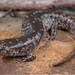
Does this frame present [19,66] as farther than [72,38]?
No

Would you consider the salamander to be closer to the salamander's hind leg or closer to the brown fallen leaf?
the salamander's hind leg

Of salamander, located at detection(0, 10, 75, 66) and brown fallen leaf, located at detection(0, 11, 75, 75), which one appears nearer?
brown fallen leaf, located at detection(0, 11, 75, 75)

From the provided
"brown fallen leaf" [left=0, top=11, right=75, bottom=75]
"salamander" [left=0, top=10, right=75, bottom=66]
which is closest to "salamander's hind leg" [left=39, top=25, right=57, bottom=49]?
"salamander" [left=0, top=10, right=75, bottom=66]

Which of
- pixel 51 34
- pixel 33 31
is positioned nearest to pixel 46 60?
pixel 33 31

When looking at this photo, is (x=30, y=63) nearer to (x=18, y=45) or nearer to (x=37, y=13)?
(x=18, y=45)

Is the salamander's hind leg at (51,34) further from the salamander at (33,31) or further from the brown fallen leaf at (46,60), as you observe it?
the brown fallen leaf at (46,60)

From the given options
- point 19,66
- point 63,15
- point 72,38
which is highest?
point 63,15

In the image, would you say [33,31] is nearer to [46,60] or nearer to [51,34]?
[51,34]

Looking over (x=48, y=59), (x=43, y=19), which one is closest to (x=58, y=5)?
(x=43, y=19)
